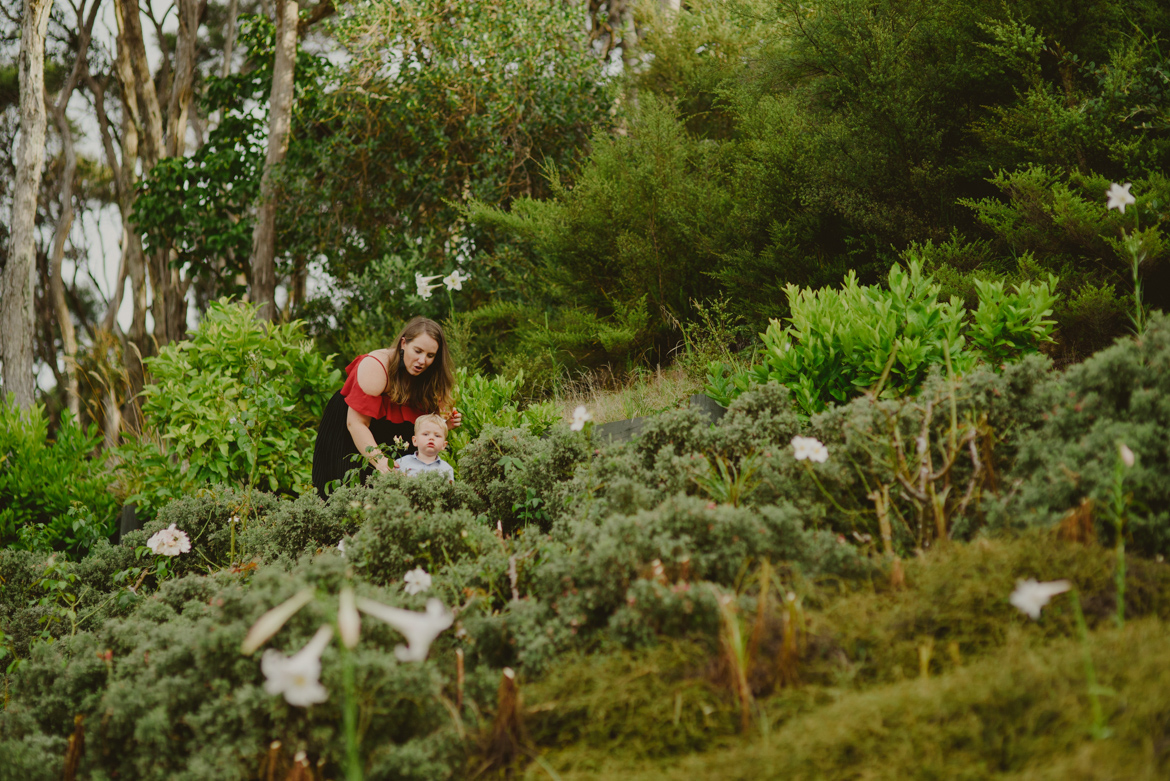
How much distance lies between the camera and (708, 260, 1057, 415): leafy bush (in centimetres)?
306

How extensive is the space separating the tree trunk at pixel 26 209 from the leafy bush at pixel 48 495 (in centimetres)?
364

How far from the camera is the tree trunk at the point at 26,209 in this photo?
26.7 ft

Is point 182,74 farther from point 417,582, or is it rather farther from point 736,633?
point 736,633

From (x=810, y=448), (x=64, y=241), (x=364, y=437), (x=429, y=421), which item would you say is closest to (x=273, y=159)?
(x=364, y=437)

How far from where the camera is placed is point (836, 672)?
1.68m

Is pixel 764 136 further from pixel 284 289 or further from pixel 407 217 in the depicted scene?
pixel 284 289

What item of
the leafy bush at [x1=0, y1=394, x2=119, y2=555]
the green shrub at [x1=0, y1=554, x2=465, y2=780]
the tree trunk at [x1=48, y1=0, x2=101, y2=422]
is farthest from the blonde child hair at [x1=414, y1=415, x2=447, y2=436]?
the tree trunk at [x1=48, y1=0, x2=101, y2=422]

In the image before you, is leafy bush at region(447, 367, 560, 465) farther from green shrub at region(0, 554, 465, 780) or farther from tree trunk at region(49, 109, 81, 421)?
tree trunk at region(49, 109, 81, 421)

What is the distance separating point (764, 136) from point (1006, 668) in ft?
15.5

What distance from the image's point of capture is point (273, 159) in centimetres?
835

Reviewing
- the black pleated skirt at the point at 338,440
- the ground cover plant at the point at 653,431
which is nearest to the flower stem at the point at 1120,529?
the ground cover plant at the point at 653,431

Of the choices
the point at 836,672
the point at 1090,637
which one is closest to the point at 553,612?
the point at 836,672

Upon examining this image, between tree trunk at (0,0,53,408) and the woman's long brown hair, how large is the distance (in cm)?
619

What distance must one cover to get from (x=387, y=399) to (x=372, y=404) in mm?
133
